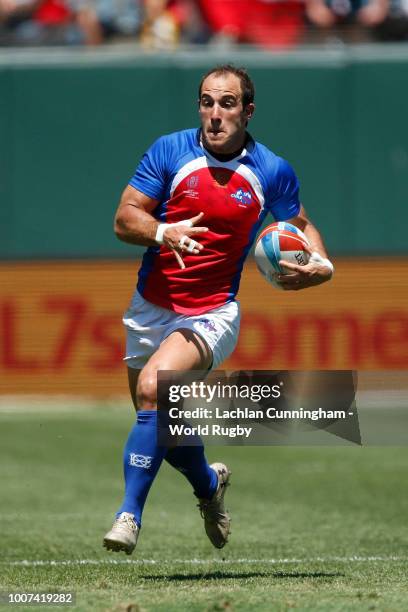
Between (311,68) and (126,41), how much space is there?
2.43 m

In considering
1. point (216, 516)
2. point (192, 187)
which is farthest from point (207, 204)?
point (216, 516)

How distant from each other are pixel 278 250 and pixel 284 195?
0.50m

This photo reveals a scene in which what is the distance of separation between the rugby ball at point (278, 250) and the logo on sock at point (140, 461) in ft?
3.90

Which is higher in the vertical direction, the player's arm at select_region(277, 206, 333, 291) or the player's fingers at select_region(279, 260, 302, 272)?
the player's fingers at select_region(279, 260, 302, 272)

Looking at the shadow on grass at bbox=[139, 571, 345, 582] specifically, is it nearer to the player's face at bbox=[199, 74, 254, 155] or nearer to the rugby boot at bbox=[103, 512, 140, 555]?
the rugby boot at bbox=[103, 512, 140, 555]

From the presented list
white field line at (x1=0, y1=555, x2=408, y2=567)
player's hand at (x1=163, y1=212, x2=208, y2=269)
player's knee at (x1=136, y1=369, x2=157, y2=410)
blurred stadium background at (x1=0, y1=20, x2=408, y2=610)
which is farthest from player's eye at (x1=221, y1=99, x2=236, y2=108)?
blurred stadium background at (x1=0, y1=20, x2=408, y2=610)

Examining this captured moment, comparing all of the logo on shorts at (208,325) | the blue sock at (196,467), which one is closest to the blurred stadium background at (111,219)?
the blue sock at (196,467)

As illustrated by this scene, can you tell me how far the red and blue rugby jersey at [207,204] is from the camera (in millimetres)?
7316

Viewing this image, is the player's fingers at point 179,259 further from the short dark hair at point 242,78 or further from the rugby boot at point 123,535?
the rugby boot at point 123,535

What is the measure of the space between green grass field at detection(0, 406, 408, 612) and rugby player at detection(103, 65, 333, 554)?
0.73m

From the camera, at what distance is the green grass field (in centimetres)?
660

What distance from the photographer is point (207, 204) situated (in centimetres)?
732

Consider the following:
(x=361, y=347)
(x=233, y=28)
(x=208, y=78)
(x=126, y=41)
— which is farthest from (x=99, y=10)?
(x=208, y=78)

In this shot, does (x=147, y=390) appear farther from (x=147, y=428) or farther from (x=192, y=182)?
(x=192, y=182)
